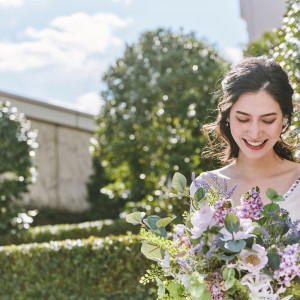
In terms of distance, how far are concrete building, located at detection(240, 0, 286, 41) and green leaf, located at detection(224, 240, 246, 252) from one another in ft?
35.3

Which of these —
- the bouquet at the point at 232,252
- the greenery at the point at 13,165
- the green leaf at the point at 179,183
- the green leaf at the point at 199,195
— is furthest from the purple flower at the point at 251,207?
the greenery at the point at 13,165

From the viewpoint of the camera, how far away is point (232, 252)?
1.74m

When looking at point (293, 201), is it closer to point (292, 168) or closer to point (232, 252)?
point (292, 168)

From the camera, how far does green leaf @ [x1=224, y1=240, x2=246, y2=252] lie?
1.70 meters

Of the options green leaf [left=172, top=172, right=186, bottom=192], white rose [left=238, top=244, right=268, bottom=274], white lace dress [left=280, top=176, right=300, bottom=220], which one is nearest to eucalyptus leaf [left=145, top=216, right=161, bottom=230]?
green leaf [left=172, top=172, right=186, bottom=192]

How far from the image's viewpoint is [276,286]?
5.74 feet

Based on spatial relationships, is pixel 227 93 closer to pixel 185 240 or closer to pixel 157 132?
pixel 185 240

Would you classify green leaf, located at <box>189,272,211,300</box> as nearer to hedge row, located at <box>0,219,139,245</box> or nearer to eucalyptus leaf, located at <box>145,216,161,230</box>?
eucalyptus leaf, located at <box>145,216,161,230</box>

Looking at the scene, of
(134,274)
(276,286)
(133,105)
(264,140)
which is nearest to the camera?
(276,286)

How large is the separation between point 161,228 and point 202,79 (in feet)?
34.4

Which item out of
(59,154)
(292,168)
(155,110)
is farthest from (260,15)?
(292,168)

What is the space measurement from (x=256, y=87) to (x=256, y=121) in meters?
0.19

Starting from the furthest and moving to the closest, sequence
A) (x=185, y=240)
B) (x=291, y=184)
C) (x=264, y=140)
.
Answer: (x=291, y=184) → (x=264, y=140) → (x=185, y=240)

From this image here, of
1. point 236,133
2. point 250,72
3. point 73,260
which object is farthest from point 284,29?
point 73,260
